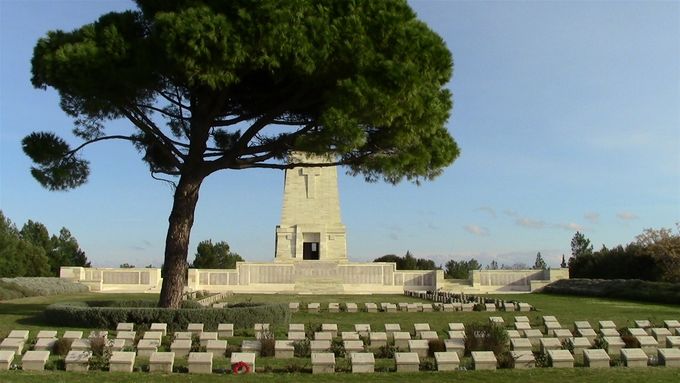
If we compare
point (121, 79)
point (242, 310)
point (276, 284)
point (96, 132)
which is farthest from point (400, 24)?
point (276, 284)

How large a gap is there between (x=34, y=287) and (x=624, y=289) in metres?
21.2

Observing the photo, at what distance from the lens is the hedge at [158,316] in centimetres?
1232

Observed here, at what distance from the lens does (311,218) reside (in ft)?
116

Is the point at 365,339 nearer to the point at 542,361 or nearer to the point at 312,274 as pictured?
the point at 542,361

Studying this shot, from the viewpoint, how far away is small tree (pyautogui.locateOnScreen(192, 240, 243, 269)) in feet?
143

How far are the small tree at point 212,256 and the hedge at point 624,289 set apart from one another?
22024mm

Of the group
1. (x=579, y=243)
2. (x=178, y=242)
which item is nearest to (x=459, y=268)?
(x=579, y=243)

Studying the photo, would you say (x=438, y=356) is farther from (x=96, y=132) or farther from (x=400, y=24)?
(x=96, y=132)

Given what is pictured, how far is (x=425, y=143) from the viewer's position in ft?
46.6

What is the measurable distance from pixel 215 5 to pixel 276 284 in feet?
71.7

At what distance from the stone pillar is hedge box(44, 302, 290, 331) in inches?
852

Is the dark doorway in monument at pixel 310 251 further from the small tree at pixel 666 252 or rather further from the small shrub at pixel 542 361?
the small shrub at pixel 542 361

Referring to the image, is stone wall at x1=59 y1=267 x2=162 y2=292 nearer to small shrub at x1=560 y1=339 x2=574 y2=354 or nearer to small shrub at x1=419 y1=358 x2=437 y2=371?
small shrub at x1=560 y1=339 x2=574 y2=354

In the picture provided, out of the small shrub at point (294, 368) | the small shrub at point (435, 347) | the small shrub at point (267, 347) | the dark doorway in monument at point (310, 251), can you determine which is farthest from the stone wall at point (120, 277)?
the small shrub at point (294, 368)
